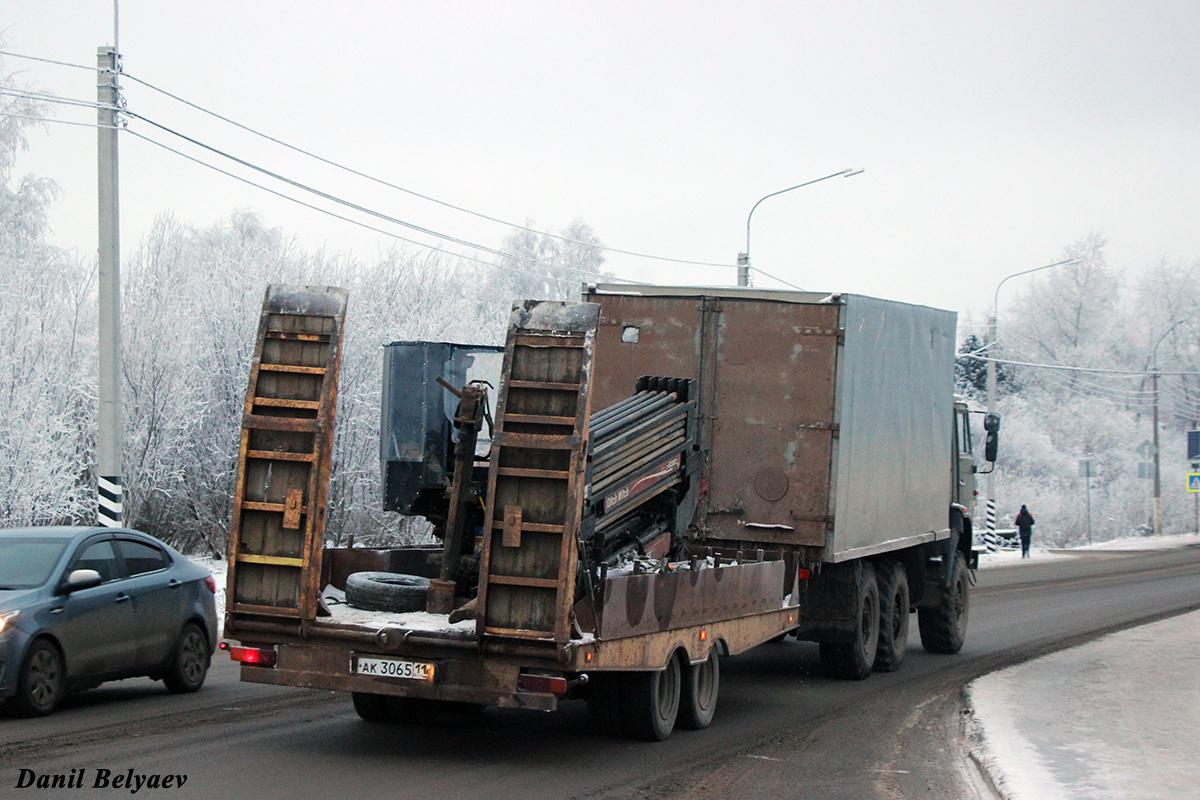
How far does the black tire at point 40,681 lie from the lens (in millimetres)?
9250

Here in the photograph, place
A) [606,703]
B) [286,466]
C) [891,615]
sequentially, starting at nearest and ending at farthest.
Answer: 1. [286,466]
2. [606,703]
3. [891,615]

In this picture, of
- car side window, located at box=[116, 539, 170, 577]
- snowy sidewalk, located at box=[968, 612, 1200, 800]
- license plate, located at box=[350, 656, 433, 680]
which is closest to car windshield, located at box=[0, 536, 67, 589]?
car side window, located at box=[116, 539, 170, 577]

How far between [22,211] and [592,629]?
2836 cm

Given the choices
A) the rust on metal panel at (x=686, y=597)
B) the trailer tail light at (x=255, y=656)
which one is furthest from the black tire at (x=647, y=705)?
the trailer tail light at (x=255, y=656)

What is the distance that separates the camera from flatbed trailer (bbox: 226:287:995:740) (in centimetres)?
796

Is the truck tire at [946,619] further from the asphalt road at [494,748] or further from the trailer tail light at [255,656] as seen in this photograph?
the trailer tail light at [255,656]

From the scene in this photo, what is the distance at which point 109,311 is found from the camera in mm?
16953

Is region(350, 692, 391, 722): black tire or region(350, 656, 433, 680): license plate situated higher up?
region(350, 656, 433, 680): license plate

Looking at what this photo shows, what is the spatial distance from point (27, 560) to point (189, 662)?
1698mm

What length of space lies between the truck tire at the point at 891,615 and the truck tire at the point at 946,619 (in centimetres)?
125

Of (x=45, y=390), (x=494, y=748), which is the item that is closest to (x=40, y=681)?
(x=494, y=748)

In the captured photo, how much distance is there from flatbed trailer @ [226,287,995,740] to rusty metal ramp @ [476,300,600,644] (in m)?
0.01

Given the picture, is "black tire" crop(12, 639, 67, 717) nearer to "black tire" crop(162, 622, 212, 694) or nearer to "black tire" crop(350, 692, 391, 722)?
"black tire" crop(162, 622, 212, 694)

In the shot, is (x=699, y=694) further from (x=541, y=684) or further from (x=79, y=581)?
(x=79, y=581)
